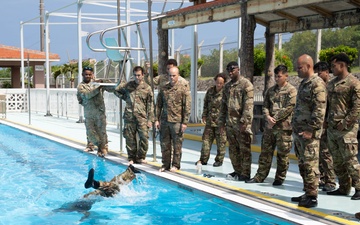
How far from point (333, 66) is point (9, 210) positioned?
4.96 meters

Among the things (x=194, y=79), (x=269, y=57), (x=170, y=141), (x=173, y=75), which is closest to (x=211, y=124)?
(x=170, y=141)

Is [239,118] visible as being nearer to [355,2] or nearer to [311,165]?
[311,165]

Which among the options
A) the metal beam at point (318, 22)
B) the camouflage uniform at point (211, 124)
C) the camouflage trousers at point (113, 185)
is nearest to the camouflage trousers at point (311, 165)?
the camouflage trousers at point (113, 185)

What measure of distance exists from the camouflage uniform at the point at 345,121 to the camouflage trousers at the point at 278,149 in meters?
0.83

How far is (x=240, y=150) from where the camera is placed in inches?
317

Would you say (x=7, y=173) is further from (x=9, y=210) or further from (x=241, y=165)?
(x=241, y=165)

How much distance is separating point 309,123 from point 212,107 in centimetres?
339

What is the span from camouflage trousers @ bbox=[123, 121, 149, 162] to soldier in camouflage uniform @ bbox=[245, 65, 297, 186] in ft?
9.96

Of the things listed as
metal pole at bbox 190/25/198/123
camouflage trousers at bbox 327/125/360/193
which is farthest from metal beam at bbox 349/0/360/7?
metal pole at bbox 190/25/198/123

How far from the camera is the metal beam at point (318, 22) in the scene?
1109 centimetres

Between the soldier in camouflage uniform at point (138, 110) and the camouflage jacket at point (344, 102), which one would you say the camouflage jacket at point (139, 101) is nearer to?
the soldier in camouflage uniform at point (138, 110)

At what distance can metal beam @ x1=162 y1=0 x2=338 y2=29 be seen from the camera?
9.68m

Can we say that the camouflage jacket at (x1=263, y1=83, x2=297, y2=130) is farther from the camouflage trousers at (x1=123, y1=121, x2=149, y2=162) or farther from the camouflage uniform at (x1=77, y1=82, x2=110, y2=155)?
the camouflage uniform at (x1=77, y1=82, x2=110, y2=155)

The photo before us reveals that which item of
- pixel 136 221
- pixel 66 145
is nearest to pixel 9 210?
pixel 136 221
